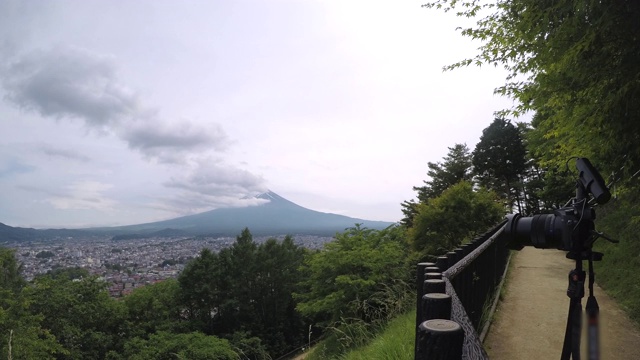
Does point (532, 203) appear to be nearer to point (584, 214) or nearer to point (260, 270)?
point (260, 270)

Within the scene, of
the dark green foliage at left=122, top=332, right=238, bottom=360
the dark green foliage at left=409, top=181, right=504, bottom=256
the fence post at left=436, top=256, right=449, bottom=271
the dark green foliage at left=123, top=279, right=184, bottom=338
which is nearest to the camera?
the fence post at left=436, top=256, right=449, bottom=271

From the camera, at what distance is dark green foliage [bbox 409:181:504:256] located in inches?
461

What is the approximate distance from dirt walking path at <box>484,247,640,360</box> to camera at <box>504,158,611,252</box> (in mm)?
1550

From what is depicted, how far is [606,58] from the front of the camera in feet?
11.5

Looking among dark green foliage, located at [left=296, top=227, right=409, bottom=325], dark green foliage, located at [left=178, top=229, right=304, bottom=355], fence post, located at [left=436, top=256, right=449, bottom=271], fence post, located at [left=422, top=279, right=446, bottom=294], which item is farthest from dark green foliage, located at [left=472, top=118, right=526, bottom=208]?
fence post, located at [left=422, top=279, right=446, bottom=294]

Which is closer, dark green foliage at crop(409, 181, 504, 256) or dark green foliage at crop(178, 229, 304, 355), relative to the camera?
dark green foliage at crop(409, 181, 504, 256)

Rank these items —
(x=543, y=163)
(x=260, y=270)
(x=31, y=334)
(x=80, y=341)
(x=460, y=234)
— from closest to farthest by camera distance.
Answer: (x=543, y=163), (x=460, y=234), (x=31, y=334), (x=80, y=341), (x=260, y=270)

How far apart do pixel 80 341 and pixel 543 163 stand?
82.8 ft

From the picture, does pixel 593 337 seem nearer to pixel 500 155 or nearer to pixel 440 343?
pixel 440 343

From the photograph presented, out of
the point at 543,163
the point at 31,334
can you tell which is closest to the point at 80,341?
the point at 31,334

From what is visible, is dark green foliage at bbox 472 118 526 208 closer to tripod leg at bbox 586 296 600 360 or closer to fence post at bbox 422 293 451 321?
tripod leg at bbox 586 296 600 360

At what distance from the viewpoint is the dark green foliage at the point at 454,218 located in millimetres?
11698

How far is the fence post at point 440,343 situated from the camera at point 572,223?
1.27 metres

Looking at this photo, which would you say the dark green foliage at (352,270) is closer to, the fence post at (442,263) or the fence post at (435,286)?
the fence post at (442,263)
